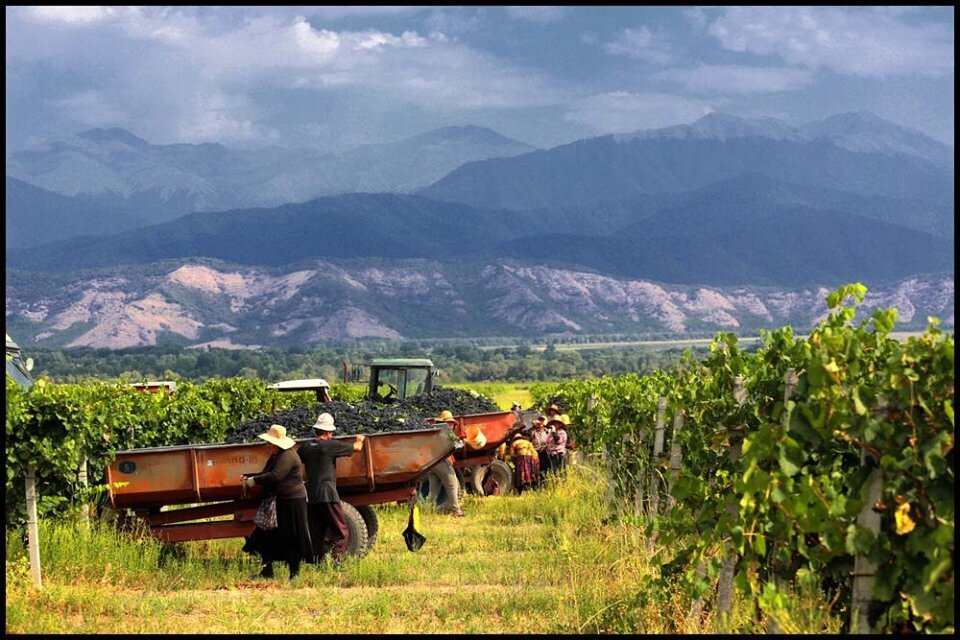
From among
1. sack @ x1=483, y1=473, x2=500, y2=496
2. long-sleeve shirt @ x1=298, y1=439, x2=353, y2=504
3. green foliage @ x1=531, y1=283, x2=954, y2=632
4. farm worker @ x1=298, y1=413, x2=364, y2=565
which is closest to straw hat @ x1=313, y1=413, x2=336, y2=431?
farm worker @ x1=298, y1=413, x2=364, y2=565

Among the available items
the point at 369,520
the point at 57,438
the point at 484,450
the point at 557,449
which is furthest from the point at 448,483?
the point at 57,438

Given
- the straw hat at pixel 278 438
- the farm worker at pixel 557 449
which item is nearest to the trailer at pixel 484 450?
the farm worker at pixel 557 449

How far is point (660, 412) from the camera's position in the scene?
1259cm

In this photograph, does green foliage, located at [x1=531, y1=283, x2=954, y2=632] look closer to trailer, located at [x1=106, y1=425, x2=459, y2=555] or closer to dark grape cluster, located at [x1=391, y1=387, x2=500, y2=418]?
trailer, located at [x1=106, y1=425, x2=459, y2=555]

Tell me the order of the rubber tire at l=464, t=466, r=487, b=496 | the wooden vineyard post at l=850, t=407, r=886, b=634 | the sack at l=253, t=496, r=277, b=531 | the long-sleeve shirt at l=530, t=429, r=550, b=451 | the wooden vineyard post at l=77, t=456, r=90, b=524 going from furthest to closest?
1. the long-sleeve shirt at l=530, t=429, r=550, b=451
2. the rubber tire at l=464, t=466, r=487, b=496
3. the wooden vineyard post at l=77, t=456, r=90, b=524
4. the sack at l=253, t=496, r=277, b=531
5. the wooden vineyard post at l=850, t=407, r=886, b=634

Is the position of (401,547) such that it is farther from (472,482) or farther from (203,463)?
(472,482)

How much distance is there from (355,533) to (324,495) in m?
0.69

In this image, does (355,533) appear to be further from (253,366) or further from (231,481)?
(253,366)

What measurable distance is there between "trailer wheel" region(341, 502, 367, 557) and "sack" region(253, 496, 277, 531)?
114 cm

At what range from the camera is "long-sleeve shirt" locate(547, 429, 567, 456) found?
25.1 meters

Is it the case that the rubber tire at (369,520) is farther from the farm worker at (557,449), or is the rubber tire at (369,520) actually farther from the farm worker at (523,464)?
the farm worker at (557,449)

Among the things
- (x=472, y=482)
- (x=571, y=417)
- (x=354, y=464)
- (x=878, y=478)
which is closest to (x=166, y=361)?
(x=571, y=417)

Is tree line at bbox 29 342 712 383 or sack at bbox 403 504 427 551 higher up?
sack at bbox 403 504 427 551

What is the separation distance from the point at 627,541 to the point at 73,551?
5264mm
